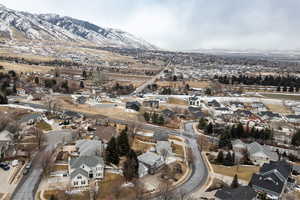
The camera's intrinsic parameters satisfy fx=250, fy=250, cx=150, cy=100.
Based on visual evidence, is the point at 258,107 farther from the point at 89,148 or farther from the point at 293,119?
the point at 89,148

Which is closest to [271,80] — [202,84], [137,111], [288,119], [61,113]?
[202,84]

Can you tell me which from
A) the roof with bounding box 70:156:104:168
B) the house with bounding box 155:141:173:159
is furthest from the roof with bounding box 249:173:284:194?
the roof with bounding box 70:156:104:168

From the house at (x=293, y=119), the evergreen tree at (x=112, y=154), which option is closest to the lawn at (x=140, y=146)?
the evergreen tree at (x=112, y=154)

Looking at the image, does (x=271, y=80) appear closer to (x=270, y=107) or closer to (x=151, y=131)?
(x=270, y=107)

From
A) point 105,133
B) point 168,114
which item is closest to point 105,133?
point 105,133

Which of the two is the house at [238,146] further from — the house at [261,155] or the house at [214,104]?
the house at [214,104]
